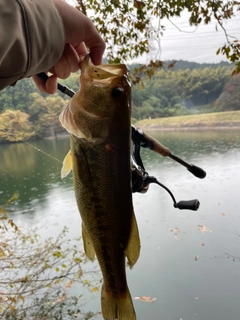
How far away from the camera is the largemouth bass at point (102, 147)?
872 millimetres

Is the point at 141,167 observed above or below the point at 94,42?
below

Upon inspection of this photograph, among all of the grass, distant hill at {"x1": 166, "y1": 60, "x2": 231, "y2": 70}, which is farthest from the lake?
distant hill at {"x1": 166, "y1": 60, "x2": 231, "y2": 70}

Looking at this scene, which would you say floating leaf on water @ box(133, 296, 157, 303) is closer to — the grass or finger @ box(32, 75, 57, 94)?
finger @ box(32, 75, 57, 94)

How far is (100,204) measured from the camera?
2.95 feet

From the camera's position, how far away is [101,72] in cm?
88

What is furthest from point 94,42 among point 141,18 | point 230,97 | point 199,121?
point 230,97

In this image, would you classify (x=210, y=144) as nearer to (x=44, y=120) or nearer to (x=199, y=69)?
(x=44, y=120)

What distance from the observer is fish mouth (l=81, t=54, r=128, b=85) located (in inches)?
34.2

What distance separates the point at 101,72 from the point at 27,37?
0.29 meters

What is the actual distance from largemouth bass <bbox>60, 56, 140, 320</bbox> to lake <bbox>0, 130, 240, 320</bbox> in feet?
7.22

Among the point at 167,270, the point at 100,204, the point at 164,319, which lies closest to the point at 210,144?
the point at 167,270

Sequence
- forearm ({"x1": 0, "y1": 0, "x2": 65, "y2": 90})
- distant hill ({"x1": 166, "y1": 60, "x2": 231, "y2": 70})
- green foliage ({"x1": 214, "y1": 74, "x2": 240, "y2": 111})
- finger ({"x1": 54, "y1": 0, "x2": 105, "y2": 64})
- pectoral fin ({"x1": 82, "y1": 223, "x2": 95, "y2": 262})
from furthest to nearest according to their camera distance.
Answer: distant hill ({"x1": 166, "y1": 60, "x2": 231, "y2": 70}) → green foliage ({"x1": 214, "y1": 74, "x2": 240, "y2": 111}) → pectoral fin ({"x1": 82, "y1": 223, "x2": 95, "y2": 262}) → finger ({"x1": 54, "y1": 0, "x2": 105, "y2": 64}) → forearm ({"x1": 0, "y1": 0, "x2": 65, "y2": 90})

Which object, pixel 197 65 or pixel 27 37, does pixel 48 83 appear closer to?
pixel 27 37

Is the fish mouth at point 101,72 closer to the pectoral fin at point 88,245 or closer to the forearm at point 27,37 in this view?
the forearm at point 27,37
